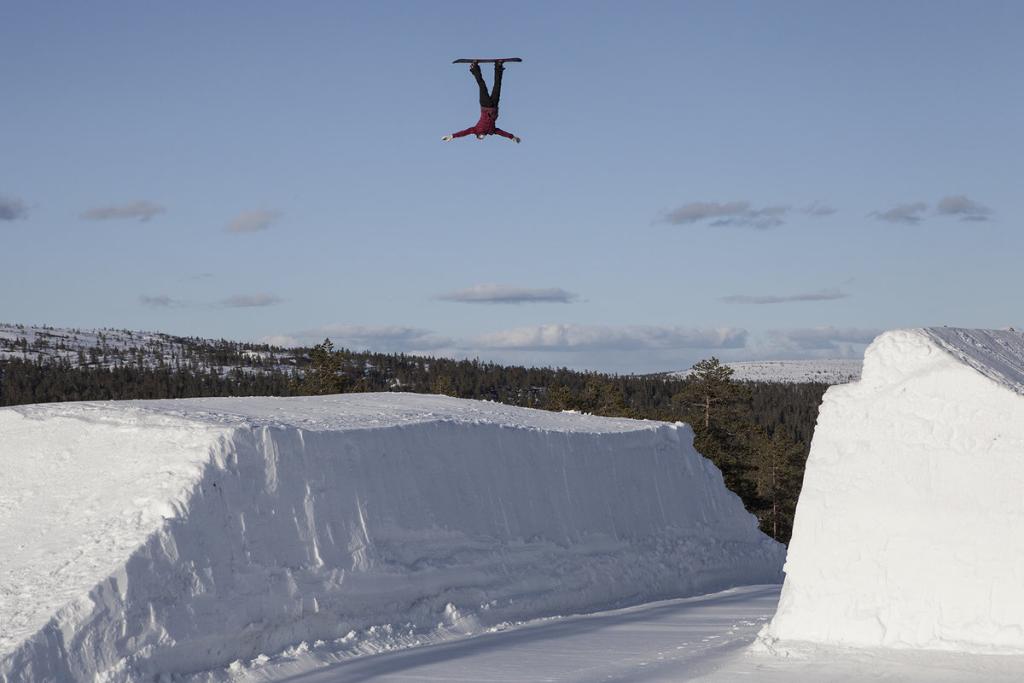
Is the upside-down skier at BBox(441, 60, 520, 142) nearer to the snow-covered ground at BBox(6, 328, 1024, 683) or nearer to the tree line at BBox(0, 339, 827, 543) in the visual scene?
the snow-covered ground at BBox(6, 328, 1024, 683)

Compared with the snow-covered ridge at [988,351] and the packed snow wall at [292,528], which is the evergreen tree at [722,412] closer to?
the packed snow wall at [292,528]

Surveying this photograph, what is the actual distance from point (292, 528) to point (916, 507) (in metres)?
8.01

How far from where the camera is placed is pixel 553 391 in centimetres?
6406

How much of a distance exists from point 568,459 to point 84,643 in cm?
988

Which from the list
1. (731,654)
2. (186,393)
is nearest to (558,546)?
(731,654)

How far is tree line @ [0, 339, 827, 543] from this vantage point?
5303 cm

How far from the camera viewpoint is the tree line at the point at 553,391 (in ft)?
174

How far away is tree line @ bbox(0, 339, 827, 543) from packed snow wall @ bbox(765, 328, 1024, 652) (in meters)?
34.9

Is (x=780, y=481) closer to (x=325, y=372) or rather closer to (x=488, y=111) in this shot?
(x=325, y=372)

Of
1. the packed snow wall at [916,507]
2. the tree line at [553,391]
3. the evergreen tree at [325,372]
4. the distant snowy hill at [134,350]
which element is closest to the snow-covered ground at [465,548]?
the packed snow wall at [916,507]

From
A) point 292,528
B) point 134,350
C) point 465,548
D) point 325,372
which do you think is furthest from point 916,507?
point 134,350

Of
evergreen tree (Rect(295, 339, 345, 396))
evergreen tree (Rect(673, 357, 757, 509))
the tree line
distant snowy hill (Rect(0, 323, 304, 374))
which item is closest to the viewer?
evergreen tree (Rect(673, 357, 757, 509))

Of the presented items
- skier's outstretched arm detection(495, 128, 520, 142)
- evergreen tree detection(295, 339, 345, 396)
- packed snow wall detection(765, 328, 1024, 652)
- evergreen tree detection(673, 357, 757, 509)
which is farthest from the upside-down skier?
evergreen tree detection(295, 339, 345, 396)

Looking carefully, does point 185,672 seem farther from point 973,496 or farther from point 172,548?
point 973,496
